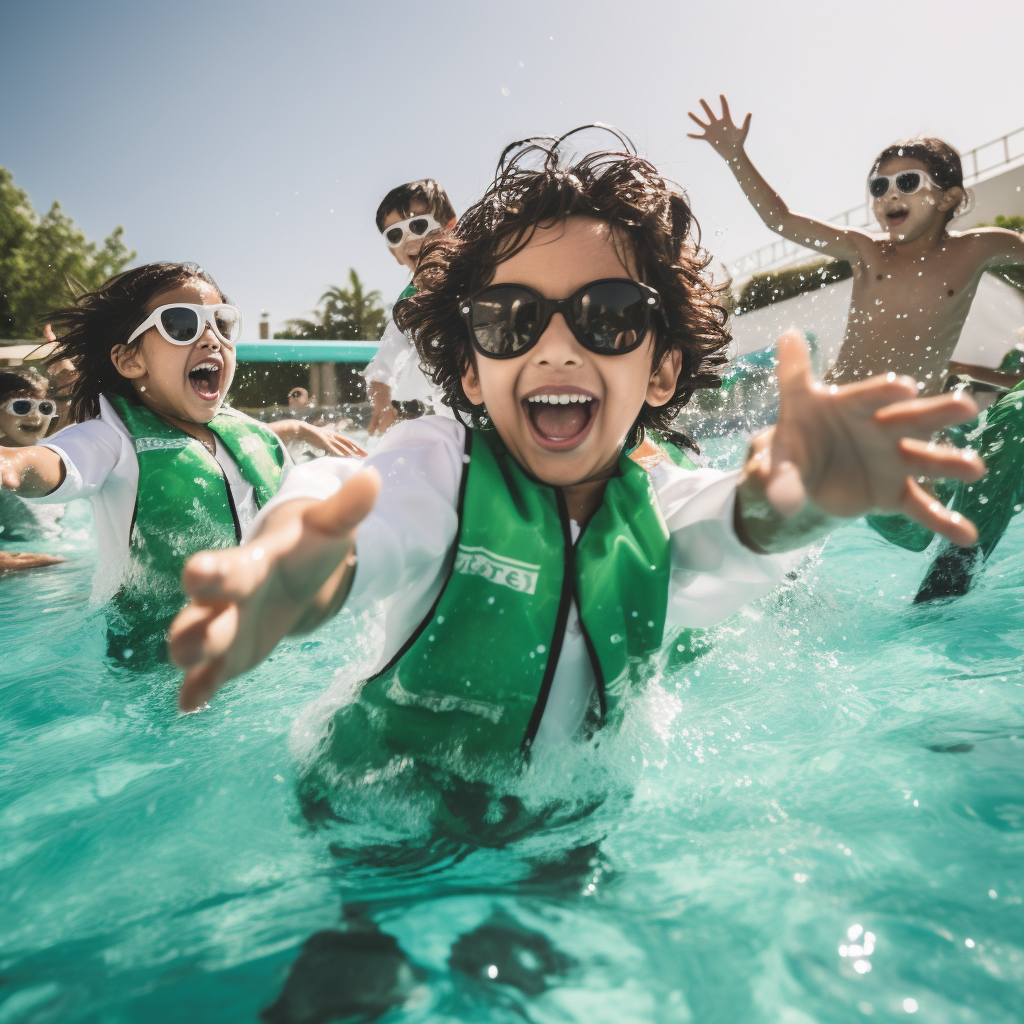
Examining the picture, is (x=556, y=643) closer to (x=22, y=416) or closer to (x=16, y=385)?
(x=22, y=416)

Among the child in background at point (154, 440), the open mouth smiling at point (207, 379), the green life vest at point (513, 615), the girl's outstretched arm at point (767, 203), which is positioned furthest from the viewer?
the girl's outstretched arm at point (767, 203)

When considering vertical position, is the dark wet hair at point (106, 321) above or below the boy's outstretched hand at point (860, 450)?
above

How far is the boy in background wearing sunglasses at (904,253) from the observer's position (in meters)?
4.26

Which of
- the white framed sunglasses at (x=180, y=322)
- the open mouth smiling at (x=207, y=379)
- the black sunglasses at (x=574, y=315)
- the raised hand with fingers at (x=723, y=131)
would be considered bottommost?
the open mouth smiling at (x=207, y=379)

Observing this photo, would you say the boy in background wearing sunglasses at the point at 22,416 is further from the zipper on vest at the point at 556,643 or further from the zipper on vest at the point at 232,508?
the zipper on vest at the point at 556,643

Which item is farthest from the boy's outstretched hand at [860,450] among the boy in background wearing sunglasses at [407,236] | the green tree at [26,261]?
the green tree at [26,261]

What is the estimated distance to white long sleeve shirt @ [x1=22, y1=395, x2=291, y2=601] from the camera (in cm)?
291

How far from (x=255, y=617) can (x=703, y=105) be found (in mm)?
4688

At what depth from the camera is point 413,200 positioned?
5.00m

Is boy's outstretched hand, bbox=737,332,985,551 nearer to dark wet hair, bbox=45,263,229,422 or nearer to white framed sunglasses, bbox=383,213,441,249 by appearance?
dark wet hair, bbox=45,263,229,422

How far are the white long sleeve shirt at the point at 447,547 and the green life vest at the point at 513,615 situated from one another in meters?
0.04

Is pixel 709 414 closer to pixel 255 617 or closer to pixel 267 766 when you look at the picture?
pixel 267 766

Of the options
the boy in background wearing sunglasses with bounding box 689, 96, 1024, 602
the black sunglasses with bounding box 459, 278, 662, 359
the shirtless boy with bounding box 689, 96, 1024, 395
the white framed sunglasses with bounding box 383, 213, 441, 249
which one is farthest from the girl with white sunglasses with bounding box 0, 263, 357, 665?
the shirtless boy with bounding box 689, 96, 1024, 395

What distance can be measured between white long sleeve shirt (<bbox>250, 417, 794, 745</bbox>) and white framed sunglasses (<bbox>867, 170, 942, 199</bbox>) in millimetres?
3266
